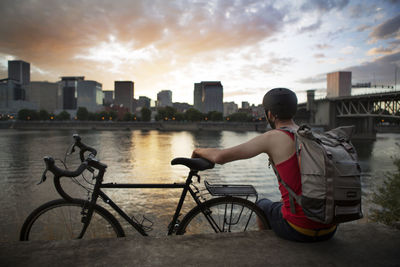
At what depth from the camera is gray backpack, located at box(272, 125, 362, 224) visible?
218 cm

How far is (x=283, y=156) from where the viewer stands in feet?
7.93

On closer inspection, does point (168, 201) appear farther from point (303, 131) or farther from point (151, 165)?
point (151, 165)

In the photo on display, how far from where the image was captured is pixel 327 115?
240 ft

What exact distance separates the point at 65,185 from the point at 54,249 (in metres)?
13.8

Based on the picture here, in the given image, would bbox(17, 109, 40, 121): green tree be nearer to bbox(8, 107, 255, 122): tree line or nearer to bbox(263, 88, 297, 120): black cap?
bbox(8, 107, 255, 122): tree line

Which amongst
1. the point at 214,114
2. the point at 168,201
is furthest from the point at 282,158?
the point at 214,114

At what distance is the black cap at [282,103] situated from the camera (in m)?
2.61

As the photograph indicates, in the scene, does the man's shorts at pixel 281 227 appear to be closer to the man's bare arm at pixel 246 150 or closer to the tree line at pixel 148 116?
the man's bare arm at pixel 246 150

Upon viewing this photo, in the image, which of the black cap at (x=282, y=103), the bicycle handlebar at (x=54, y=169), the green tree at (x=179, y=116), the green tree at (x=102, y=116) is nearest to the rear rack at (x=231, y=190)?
the black cap at (x=282, y=103)

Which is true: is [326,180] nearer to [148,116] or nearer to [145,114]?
[145,114]

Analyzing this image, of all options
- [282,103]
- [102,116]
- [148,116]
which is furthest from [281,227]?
[102,116]

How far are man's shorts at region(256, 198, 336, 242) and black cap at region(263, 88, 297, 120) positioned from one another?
0.96 meters

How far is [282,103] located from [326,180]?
2.73 ft

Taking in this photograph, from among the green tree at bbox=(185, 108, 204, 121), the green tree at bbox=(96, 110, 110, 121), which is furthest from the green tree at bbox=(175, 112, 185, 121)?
the green tree at bbox=(96, 110, 110, 121)
